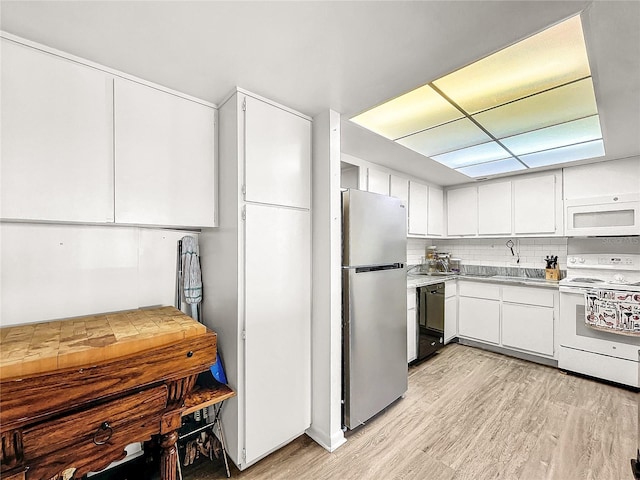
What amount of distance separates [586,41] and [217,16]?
168cm

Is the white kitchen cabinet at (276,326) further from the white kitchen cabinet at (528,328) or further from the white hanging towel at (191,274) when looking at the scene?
the white kitchen cabinet at (528,328)

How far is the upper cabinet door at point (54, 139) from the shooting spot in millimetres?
1286

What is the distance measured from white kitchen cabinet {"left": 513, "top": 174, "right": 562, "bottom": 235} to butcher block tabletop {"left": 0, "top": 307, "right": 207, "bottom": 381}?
152 inches

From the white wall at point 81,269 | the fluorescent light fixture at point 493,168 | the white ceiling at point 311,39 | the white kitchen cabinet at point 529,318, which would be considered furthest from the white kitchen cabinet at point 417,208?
the white wall at point 81,269

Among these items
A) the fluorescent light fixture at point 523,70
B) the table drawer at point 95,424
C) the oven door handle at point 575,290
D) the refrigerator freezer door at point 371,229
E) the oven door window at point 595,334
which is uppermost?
the fluorescent light fixture at point 523,70

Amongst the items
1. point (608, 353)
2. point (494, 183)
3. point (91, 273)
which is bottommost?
point (608, 353)

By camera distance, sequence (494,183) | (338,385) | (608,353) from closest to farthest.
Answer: (338,385) → (608,353) → (494,183)

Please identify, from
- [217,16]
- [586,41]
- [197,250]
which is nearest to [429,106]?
[586,41]

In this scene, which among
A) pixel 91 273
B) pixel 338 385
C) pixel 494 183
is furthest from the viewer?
pixel 494 183

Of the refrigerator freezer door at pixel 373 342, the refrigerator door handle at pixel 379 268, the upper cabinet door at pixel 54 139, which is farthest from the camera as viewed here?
the refrigerator door handle at pixel 379 268

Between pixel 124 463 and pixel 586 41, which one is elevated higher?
pixel 586 41

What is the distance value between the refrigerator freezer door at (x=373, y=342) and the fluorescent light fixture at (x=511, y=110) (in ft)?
3.96

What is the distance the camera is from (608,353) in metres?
2.77

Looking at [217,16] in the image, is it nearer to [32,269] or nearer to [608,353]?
[32,269]
